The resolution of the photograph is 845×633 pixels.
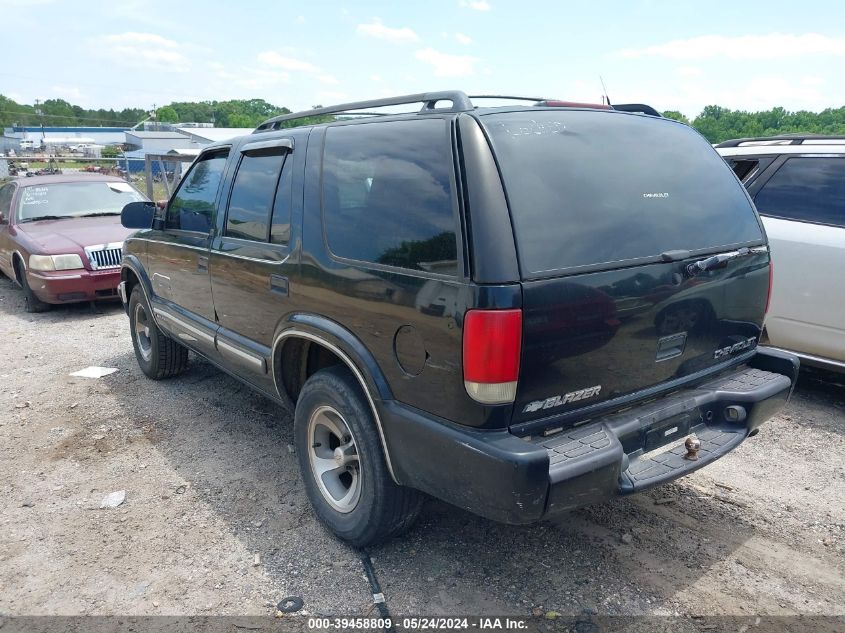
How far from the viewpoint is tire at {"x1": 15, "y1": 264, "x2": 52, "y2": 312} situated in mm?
8250

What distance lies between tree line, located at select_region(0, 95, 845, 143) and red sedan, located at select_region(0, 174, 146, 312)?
70.9ft

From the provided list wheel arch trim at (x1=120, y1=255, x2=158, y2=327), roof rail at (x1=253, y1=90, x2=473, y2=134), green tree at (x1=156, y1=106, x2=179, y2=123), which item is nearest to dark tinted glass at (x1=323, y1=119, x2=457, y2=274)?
roof rail at (x1=253, y1=90, x2=473, y2=134)

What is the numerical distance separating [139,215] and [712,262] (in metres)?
4.22

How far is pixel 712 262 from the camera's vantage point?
280cm

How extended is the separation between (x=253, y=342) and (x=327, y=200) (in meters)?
1.09

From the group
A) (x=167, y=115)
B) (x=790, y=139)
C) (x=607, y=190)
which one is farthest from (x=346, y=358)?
(x=167, y=115)

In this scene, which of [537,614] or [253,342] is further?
[253,342]

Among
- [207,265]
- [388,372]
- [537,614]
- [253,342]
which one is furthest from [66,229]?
[537,614]

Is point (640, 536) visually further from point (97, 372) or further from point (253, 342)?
point (97, 372)

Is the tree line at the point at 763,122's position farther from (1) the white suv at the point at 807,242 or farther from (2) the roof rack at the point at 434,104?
(2) the roof rack at the point at 434,104

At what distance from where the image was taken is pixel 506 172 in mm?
2361

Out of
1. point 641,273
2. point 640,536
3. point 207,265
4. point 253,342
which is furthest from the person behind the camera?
point 207,265

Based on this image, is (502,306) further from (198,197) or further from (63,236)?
(63,236)

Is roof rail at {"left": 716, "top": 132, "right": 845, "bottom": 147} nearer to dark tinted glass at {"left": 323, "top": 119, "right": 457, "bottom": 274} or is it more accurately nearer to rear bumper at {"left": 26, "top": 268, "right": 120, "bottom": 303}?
dark tinted glass at {"left": 323, "top": 119, "right": 457, "bottom": 274}
